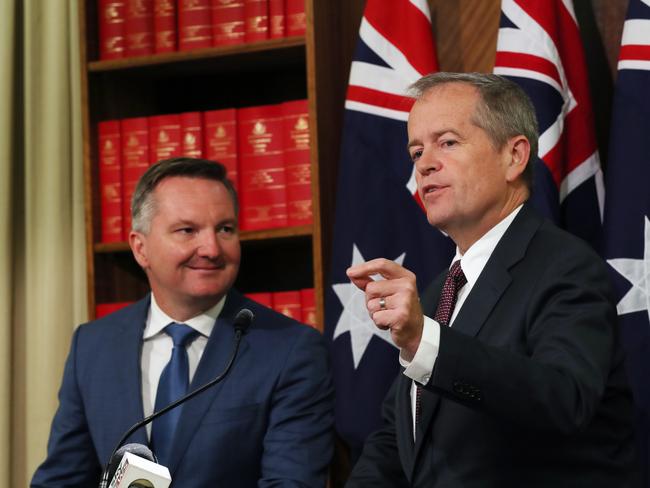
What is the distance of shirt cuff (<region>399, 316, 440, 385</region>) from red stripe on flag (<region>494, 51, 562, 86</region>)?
169cm

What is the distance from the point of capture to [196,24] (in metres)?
3.50

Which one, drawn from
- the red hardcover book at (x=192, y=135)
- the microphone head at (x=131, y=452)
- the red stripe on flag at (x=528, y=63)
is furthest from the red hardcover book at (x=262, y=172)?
the microphone head at (x=131, y=452)

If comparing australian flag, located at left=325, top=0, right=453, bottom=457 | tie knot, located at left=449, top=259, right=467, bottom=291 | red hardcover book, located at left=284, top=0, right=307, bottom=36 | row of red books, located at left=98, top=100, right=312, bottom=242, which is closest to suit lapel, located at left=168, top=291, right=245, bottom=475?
australian flag, located at left=325, top=0, right=453, bottom=457

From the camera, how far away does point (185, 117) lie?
3.49 metres

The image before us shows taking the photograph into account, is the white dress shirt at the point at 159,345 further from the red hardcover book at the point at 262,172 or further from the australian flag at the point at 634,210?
the australian flag at the point at 634,210

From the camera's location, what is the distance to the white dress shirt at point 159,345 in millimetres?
2768

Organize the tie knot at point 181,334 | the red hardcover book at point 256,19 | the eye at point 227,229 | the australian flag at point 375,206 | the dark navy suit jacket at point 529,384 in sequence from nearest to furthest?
the dark navy suit jacket at point 529,384 → the tie knot at point 181,334 → the eye at point 227,229 → the australian flag at point 375,206 → the red hardcover book at point 256,19

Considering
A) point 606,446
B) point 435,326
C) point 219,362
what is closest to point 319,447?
point 219,362

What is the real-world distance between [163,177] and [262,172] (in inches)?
21.5

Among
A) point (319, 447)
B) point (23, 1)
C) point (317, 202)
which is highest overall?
point (23, 1)

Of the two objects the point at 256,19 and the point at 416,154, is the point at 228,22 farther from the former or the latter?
the point at 416,154

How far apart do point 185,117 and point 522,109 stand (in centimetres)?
165

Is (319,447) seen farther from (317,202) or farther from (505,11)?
(505,11)

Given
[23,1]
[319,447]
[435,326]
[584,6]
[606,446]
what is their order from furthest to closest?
[23,1] → [584,6] → [319,447] → [606,446] → [435,326]
